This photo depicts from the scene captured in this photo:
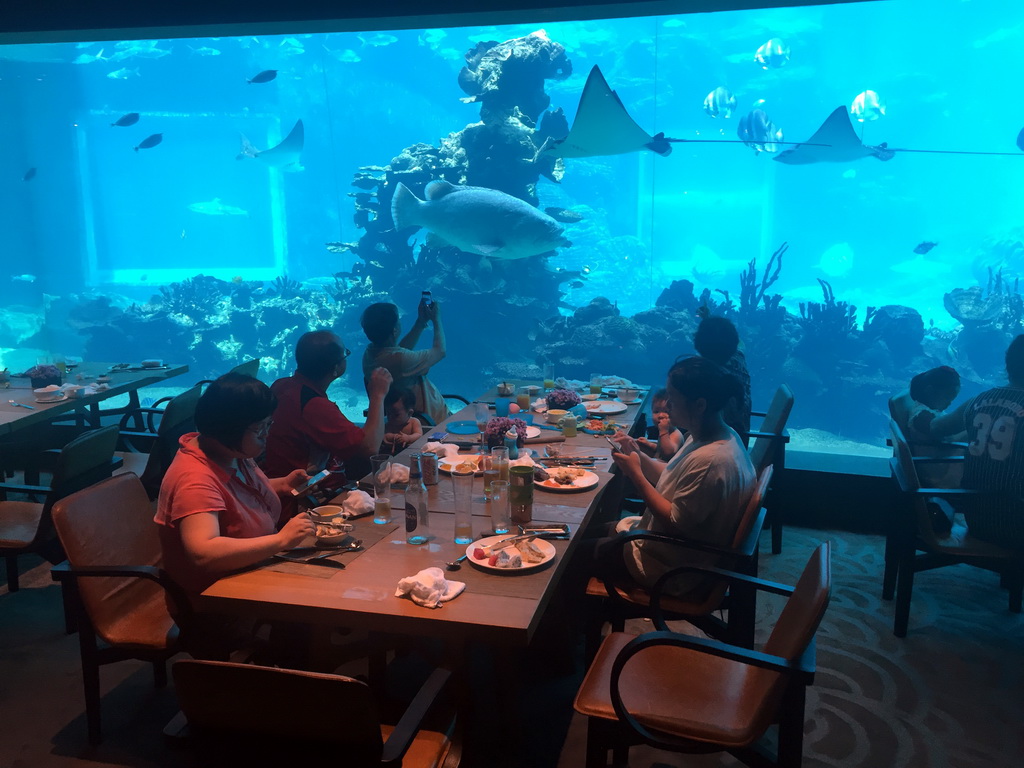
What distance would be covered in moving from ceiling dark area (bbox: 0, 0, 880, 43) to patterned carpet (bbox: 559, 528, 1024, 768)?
160 inches

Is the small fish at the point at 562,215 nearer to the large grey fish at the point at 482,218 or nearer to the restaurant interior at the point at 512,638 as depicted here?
the large grey fish at the point at 482,218

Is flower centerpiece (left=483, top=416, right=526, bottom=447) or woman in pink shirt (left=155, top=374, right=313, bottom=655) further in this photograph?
flower centerpiece (left=483, top=416, right=526, bottom=447)

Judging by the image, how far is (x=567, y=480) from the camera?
244cm

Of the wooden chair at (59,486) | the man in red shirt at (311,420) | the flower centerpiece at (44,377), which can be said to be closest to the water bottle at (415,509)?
the man in red shirt at (311,420)

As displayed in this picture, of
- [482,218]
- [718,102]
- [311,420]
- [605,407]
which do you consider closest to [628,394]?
[605,407]

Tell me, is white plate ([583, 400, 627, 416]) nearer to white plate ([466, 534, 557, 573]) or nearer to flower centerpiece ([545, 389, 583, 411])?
flower centerpiece ([545, 389, 583, 411])

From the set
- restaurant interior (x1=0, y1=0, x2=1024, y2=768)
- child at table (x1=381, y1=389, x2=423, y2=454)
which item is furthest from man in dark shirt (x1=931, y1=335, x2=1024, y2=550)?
child at table (x1=381, y1=389, x2=423, y2=454)

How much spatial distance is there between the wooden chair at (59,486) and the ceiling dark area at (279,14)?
374 centimetres

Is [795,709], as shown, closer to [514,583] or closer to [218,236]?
[514,583]

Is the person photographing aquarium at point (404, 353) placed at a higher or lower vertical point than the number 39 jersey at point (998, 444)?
higher

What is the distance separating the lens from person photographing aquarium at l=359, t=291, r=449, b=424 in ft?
11.7

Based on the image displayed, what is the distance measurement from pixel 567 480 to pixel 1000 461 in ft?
6.43

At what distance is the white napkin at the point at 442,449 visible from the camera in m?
2.73

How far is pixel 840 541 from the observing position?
4027 millimetres
